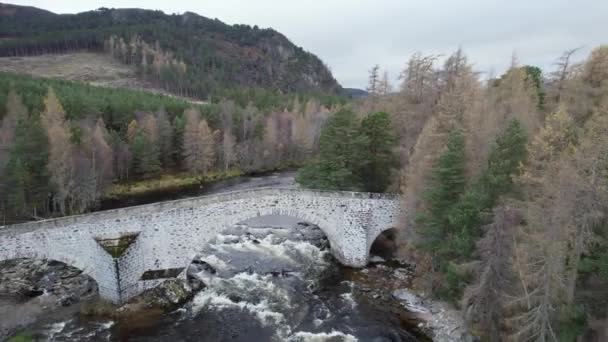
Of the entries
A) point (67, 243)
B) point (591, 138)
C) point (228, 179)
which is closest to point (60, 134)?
point (67, 243)

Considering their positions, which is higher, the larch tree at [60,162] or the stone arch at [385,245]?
the larch tree at [60,162]

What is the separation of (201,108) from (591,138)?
198ft

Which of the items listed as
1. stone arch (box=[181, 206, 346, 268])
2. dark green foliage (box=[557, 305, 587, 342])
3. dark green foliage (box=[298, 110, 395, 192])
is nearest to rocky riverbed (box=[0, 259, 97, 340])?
stone arch (box=[181, 206, 346, 268])

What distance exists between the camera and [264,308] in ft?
73.7

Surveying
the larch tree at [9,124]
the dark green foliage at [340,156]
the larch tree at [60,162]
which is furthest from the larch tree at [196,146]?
the dark green foliage at [340,156]

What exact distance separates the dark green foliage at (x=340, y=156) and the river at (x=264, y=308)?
200 inches

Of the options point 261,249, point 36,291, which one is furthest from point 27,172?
point 261,249

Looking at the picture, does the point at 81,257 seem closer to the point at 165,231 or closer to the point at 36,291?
the point at 165,231

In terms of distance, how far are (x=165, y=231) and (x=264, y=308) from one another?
7.25m

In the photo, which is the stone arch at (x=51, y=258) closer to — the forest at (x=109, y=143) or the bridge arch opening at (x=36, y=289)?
the bridge arch opening at (x=36, y=289)

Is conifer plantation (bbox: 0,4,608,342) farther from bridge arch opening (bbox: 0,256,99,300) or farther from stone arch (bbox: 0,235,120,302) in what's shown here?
stone arch (bbox: 0,235,120,302)

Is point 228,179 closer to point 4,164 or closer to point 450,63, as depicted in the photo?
point 4,164

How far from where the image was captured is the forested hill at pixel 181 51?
123688 millimetres

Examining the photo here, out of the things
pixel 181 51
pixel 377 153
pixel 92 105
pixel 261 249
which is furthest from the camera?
pixel 181 51
